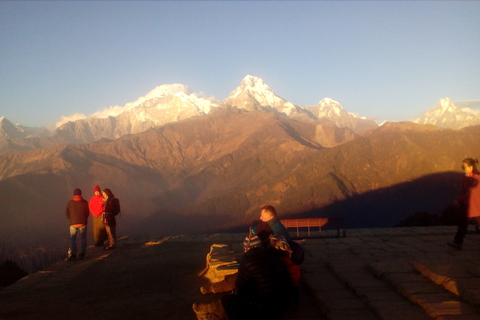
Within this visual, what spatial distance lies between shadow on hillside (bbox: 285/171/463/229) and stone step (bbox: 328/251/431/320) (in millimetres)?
31323

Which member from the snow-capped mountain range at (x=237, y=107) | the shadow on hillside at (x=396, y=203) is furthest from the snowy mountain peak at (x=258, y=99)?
the shadow on hillside at (x=396, y=203)

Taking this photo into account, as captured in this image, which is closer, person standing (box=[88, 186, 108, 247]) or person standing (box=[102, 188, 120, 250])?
person standing (box=[102, 188, 120, 250])

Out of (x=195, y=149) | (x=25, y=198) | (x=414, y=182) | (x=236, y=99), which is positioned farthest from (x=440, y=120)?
(x=25, y=198)

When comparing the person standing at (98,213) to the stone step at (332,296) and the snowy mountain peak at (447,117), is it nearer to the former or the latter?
the stone step at (332,296)

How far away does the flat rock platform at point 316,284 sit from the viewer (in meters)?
4.05

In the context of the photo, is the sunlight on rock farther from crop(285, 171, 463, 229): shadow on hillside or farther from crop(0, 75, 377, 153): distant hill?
crop(0, 75, 377, 153): distant hill

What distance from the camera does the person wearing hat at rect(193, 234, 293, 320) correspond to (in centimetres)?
346

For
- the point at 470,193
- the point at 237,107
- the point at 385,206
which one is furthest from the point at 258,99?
the point at 470,193

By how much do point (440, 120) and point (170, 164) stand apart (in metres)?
104

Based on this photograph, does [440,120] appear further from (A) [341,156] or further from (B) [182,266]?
(B) [182,266]

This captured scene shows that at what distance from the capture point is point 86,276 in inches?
266

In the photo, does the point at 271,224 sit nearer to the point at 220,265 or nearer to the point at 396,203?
the point at 220,265

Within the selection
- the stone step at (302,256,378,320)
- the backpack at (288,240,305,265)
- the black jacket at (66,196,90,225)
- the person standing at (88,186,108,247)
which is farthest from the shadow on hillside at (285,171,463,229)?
the backpack at (288,240,305,265)

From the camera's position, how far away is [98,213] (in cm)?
884
